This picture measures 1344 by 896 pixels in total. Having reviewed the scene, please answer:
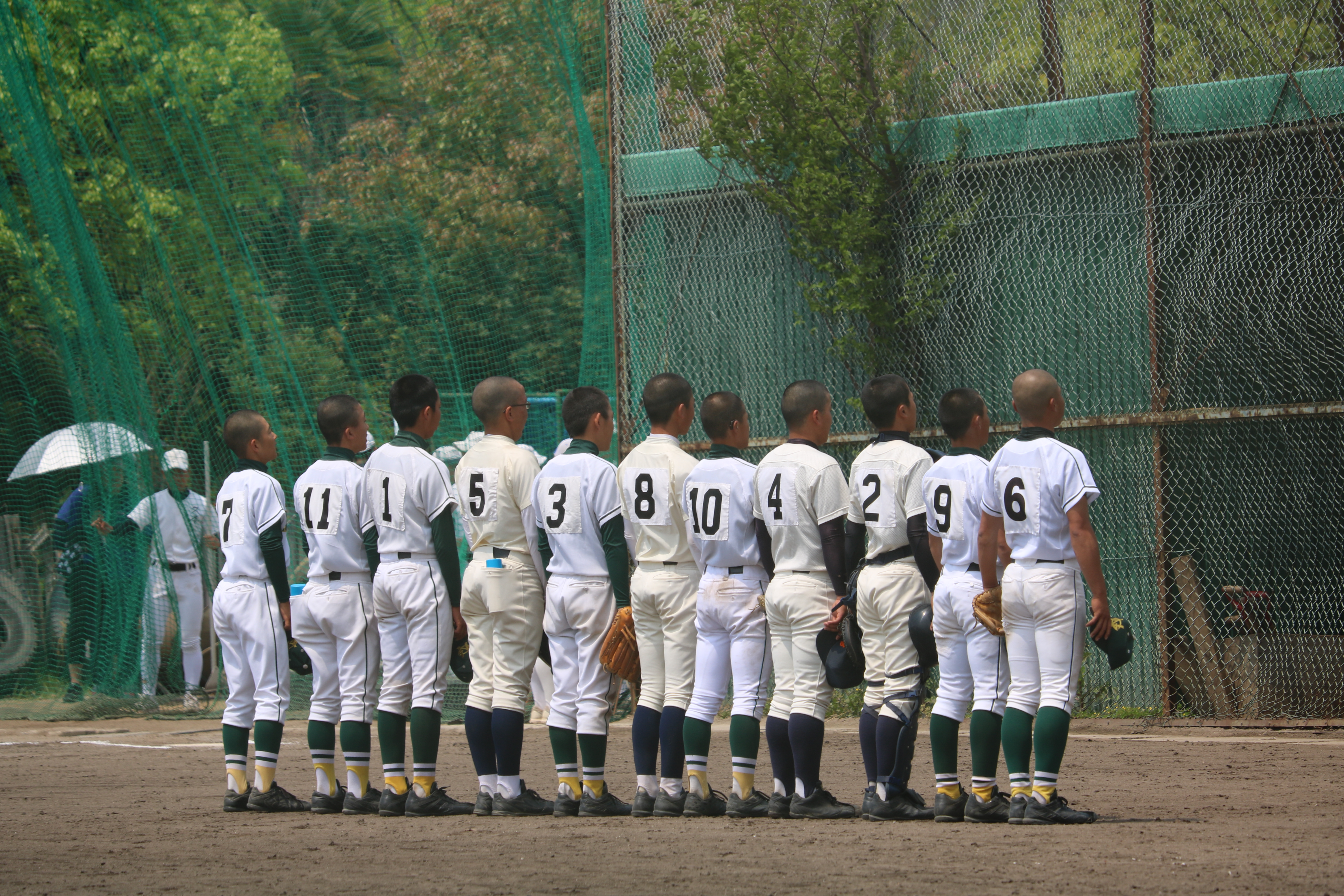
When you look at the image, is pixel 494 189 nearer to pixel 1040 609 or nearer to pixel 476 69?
pixel 476 69

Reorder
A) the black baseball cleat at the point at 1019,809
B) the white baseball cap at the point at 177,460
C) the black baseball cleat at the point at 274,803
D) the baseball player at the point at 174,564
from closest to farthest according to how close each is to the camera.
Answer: the black baseball cleat at the point at 1019,809
the black baseball cleat at the point at 274,803
the baseball player at the point at 174,564
the white baseball cap at the point at 177,460

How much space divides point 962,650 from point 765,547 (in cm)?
99

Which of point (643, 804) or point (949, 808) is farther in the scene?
point (643, 804)

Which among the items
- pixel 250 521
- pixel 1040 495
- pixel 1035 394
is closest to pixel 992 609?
pixel 1040 495

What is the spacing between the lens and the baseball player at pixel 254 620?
7469mm

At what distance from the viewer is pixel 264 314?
1248 centimetres

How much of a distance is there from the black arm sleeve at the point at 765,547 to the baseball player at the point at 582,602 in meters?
0.66

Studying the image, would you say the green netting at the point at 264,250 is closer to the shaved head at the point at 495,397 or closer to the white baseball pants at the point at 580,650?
the shaved head at the point at 495,397

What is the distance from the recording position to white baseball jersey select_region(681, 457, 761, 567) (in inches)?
263

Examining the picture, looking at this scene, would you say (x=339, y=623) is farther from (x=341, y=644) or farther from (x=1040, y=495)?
(x=1040, y=495)

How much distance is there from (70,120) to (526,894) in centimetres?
974

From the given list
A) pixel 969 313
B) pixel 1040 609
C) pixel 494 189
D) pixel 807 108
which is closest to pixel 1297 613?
pixel 969 313

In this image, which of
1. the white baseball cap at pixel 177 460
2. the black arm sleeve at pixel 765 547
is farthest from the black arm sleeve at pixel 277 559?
the white baseball cap at pixel 177 460

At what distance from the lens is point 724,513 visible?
666cm
